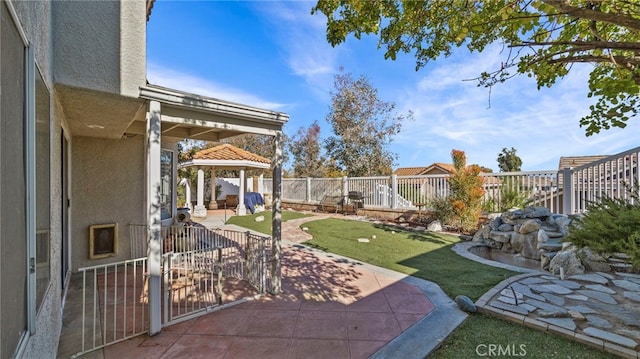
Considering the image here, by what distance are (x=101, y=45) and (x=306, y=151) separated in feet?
87.1

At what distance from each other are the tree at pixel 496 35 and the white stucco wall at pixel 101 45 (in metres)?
3.02

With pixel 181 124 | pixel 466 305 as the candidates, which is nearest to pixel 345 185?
pixel 466 305

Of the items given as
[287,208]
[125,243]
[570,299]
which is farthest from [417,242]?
[287,208]

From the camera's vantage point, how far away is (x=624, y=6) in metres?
4.27

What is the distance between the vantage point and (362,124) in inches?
894

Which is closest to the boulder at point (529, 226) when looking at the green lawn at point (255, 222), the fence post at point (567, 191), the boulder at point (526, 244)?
the boulder at point (526, 244)

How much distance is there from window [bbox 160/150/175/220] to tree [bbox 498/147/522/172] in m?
56.6


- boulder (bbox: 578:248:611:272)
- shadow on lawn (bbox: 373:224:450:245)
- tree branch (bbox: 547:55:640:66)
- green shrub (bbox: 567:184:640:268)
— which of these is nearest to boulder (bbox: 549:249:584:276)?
boulder (bbox: 578:248:611:272)

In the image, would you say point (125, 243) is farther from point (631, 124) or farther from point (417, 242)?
point (631, 124)

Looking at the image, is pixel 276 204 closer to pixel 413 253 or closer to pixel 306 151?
pixel 413 253

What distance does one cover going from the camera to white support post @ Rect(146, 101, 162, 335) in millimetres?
3850

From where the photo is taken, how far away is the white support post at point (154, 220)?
12.6ft

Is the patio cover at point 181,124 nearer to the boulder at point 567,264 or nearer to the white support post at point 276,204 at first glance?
the white support post at point 276,204

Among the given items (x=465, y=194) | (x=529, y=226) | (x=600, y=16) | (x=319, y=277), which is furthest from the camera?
(x=465, y=194)
